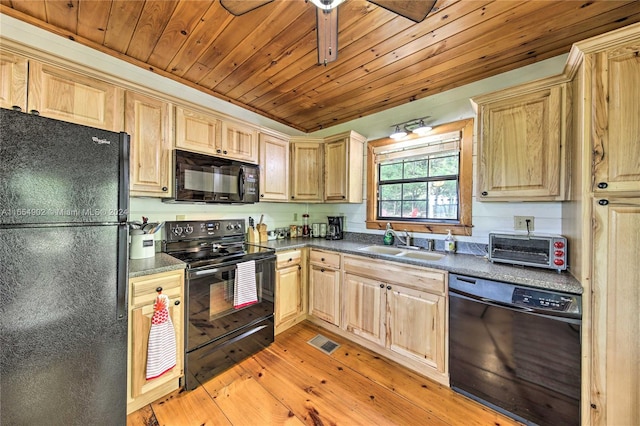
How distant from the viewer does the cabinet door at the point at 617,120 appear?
125 cm

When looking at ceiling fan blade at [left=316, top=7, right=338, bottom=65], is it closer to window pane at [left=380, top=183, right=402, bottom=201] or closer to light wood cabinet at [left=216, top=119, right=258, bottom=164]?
light wood cabinet at [left=216, top=119, right=258, bottom=164]

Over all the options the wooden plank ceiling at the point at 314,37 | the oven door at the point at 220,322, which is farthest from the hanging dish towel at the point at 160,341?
the wooden plank ceiling at the point at 314,37

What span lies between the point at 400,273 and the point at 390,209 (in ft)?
3.39

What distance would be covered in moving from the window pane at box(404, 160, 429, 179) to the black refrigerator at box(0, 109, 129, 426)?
8.37ft

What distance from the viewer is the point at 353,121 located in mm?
3195

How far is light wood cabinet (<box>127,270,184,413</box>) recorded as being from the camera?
1534 millimetres

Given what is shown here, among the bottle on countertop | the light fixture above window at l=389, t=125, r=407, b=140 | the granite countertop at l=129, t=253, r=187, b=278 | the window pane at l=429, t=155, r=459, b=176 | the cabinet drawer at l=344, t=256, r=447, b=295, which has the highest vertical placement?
the light fixture above window at l=389, t=125, r=407, b=140

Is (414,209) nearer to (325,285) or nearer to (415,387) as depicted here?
(325,285)

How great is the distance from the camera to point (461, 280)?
1.73 metres

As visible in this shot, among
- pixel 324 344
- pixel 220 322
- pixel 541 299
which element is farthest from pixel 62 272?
pixel 541 299

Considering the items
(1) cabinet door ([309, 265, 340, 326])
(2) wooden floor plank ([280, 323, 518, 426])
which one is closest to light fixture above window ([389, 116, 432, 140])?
(1) cabinet door ([309, 265, 340, 326])

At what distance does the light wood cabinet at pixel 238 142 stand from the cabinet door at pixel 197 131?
6 cm

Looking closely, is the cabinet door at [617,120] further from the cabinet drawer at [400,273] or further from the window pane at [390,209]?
the window pane at [390,209]

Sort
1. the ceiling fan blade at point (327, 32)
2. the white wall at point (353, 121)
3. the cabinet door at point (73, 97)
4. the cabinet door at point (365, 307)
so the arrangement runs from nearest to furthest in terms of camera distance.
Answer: the ceiling fan blade at point (327, 32), the cabinet door at point (73, 97), the white wall at point (353, 121), the cabinet door at point (365, 307)
